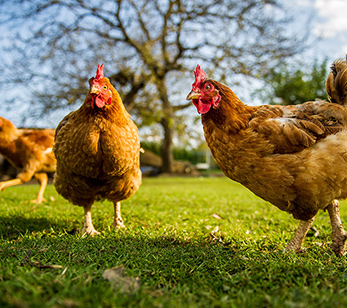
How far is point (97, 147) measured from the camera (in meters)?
2.81

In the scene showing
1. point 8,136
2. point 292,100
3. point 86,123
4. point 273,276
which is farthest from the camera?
point 292,100

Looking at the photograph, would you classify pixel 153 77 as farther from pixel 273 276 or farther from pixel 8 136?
pixel 273 276

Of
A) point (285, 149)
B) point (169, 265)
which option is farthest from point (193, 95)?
point (169, 265)

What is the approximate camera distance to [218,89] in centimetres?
270

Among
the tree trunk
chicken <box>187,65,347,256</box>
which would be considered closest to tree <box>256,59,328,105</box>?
the tree trunk

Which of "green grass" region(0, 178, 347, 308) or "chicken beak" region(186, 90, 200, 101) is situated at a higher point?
"chicken beak" region(186, 90, 200, 101)

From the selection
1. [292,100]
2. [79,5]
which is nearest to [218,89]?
[79,5]

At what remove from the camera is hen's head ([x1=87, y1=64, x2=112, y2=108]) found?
110 inches

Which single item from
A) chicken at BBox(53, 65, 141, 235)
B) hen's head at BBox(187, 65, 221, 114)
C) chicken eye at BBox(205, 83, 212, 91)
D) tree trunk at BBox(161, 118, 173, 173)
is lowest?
tree trunk at BBox(161, 118, 173, 173)

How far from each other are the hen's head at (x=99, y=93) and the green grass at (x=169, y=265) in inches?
56.9

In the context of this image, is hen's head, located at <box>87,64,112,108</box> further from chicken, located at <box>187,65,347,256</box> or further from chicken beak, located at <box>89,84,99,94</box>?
chicken, located at <box>187,65,347,256</box>

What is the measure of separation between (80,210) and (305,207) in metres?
3.43

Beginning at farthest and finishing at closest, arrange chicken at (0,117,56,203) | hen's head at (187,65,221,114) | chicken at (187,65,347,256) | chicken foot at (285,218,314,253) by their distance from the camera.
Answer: chicken at (0,117,56,203)
hen's head at (187,65,221,114)
chicken foot at (285,218,314,253)
chicken at (187,65,347,256)

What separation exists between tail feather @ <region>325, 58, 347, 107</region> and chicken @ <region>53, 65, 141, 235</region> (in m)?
2.29
